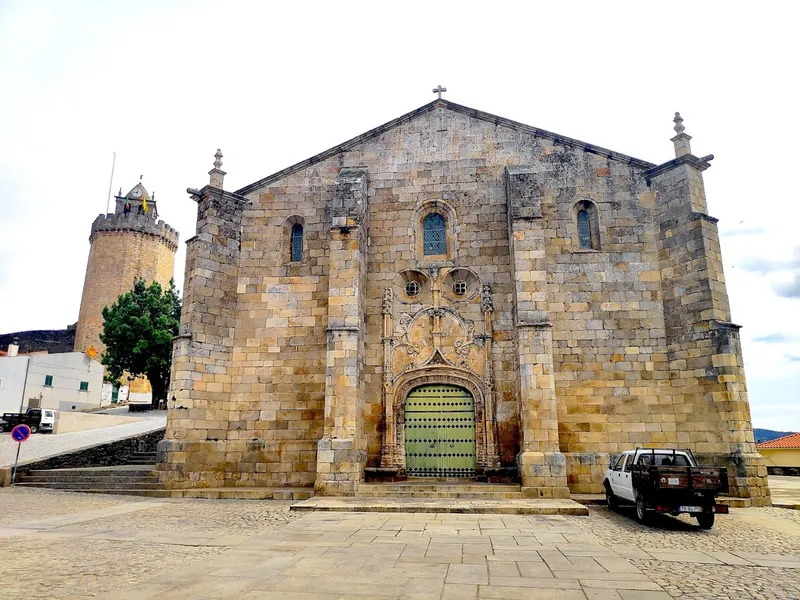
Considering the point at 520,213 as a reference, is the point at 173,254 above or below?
above

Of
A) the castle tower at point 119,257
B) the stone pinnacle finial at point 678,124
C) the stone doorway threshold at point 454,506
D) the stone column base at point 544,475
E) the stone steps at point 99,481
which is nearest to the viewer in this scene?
the stone doorway threshold at point 454,506

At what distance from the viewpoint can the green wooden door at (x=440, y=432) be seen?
14.5 m

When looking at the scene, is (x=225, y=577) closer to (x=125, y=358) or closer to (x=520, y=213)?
(x=520, y=213)

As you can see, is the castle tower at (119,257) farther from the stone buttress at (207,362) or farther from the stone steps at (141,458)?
the stone buttress at (207,362)

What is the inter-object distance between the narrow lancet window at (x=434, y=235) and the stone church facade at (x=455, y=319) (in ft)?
0.22

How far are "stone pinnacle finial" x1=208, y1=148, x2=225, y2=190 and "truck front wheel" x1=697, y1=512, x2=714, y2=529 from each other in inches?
577

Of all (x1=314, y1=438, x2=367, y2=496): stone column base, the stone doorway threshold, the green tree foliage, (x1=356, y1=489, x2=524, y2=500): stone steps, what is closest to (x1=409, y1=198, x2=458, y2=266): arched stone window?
(x1=314, y1=438, x2=367, y2=496): stone column base

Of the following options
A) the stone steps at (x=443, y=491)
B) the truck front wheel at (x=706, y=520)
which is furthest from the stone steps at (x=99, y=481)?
the truck front wheel at (x=706, y=520)

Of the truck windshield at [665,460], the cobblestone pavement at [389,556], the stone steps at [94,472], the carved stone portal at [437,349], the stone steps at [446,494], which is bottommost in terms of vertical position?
the cobblestone pavement at [389,556]

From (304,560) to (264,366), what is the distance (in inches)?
360

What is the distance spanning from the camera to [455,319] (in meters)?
15.3

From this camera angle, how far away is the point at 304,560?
680cm

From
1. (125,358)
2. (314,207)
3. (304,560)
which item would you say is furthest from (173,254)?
(304,560)

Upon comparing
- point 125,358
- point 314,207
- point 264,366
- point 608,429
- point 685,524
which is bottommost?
point 685,524
